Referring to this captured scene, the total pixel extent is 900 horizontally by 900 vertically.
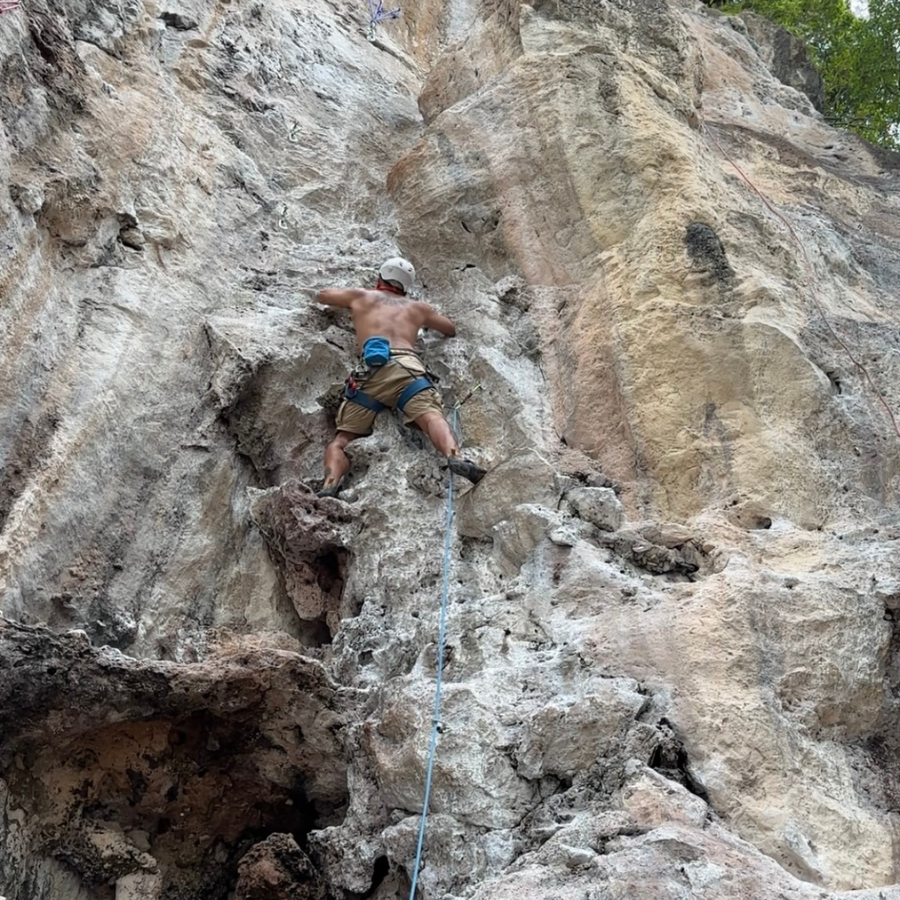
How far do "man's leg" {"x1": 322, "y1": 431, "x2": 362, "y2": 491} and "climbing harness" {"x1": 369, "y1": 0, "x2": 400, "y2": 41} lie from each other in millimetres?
5031

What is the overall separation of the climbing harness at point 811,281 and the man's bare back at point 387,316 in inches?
85.7

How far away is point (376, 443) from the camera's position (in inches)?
224

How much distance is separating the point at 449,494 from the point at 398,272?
69.4 inches

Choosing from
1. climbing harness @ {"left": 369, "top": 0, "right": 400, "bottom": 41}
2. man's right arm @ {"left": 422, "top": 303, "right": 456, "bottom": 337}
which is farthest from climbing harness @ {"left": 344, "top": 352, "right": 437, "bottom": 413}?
climbing harness @ {"left": 369, "top": 0, "right": 400, "bottom": 41}

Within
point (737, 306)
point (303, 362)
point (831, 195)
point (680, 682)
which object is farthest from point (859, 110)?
point (680, 682)

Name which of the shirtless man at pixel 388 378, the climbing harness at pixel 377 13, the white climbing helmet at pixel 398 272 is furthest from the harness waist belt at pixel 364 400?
the climbing harness at pixel 377 13

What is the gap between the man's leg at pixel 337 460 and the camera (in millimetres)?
5531

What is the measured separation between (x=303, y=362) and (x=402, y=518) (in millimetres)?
1336

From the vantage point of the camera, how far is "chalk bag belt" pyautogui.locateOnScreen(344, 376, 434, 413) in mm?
5750

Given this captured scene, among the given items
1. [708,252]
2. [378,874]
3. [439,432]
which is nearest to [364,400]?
[439,432]

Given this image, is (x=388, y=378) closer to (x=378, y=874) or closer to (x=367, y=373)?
(x=367, y=373)

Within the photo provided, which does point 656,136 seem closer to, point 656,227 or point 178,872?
point 656,227

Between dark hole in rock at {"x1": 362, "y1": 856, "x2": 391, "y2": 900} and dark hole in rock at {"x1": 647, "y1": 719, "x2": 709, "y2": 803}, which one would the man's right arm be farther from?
dark hole in rock at {"x1": 362, "y1": 856, "x2": 391, "y2": 900}

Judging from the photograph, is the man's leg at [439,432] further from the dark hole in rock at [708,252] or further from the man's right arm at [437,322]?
the dark hole in rock at [708,252]
